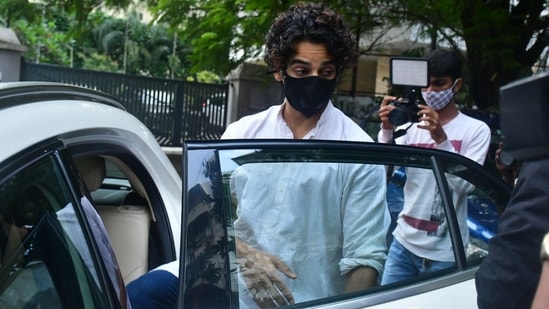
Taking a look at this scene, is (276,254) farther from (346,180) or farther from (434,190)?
(434,190)

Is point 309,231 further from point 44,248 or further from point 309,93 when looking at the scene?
point 44,248

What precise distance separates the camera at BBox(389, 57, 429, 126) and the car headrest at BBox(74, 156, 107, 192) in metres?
1.36

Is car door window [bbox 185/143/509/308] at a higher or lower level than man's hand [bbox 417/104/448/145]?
lower

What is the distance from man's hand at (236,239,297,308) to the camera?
1911mm

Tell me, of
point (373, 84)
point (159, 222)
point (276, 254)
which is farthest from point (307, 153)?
point (373, 84)

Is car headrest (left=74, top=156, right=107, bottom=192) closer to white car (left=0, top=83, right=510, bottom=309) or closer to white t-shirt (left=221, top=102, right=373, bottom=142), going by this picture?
white car (left=0, top=83, right=510, bottom=309)

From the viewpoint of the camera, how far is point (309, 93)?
2.56 meters

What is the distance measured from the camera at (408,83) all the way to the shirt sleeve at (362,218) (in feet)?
3.18

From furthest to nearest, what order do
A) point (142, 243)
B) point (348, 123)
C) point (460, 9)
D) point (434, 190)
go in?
point (460, 9) → point (142, 243) → point (348, 123) → point (434, 190)

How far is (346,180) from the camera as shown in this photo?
216 centimetres

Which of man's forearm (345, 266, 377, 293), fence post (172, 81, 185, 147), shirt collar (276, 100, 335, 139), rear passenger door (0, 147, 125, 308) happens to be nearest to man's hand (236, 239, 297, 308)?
man's forearm (345, 266, 377, 293)

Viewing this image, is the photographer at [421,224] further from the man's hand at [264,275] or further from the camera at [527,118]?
the camera at [527,118]

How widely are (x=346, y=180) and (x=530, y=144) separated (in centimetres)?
116

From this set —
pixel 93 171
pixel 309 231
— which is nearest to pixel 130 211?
pixel 93 171
